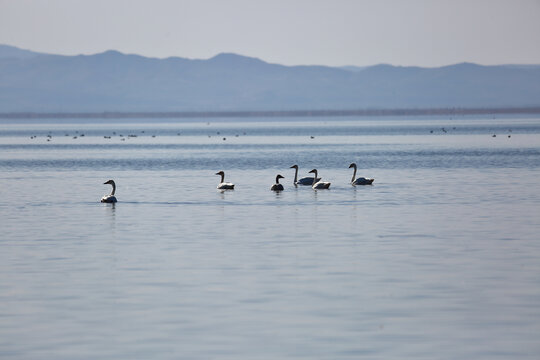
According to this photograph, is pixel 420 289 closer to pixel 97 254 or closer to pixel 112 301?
pixel 112 301

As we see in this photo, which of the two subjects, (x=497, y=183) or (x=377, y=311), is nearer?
(x=377, y=311)

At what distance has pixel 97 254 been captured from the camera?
24.2 metres

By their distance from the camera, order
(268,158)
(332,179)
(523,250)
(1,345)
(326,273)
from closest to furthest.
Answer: (1,345)
(326,273)
(523,250)
(332,179)
(268,158)

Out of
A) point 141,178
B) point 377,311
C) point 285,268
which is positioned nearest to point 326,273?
point 285,268

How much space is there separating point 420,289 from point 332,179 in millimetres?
34591

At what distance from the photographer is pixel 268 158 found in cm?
8169

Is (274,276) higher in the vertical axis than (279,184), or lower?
higher

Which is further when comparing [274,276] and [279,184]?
[279,184]

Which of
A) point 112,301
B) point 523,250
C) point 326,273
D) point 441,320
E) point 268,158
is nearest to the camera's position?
point 441,320

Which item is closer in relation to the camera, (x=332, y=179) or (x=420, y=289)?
(x=420, y=289)

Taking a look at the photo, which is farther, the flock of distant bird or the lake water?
the flock of distant bird

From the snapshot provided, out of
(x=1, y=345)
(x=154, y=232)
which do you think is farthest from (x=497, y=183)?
(x=1, y=345)

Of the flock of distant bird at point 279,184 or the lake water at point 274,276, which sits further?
the flock of distant bird at point 279,184

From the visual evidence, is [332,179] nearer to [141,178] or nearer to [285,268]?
[141,178]
